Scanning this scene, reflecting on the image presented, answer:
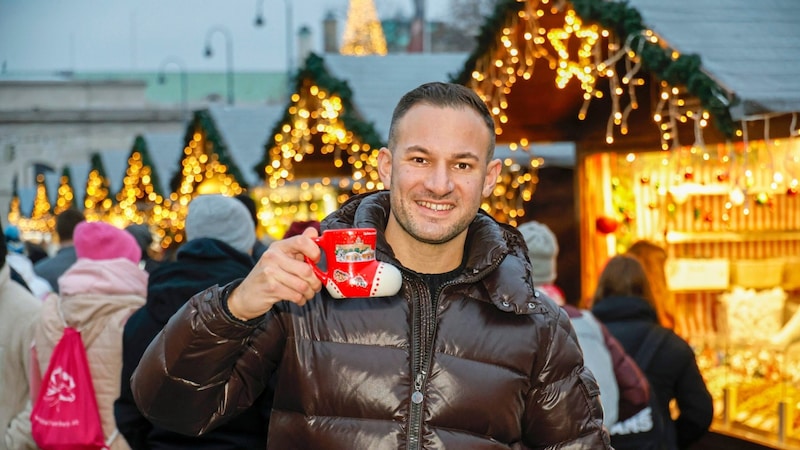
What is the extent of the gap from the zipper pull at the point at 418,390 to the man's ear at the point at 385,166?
562 mm

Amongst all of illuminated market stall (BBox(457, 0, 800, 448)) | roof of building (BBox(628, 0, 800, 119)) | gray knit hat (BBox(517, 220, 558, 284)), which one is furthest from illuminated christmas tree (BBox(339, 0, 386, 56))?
gray knit hat (BBox(517, 220, 558, 284))

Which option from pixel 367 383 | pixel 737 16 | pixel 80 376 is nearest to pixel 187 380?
pixel 367 383

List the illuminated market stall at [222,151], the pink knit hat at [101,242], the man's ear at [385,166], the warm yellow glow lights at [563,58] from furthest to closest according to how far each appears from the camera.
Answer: the illuminated market stall at [222,151] < the warm yellow glow lights at [563,58] < the pink knit hat at [101,242] < the man's ear at [385,166]

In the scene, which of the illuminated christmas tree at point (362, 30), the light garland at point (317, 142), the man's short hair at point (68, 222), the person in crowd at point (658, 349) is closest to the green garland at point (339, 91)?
the light garland at point (317, 142)

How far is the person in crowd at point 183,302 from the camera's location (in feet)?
15.3

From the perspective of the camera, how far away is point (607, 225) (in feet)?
35.8

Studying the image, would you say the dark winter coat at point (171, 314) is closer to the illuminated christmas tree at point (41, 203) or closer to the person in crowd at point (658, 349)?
the person in crowd at point (658, 349)

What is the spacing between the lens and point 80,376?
5.35 meters

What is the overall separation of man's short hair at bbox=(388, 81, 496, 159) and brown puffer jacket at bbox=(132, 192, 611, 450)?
339mm

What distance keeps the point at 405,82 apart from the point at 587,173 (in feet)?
6.29

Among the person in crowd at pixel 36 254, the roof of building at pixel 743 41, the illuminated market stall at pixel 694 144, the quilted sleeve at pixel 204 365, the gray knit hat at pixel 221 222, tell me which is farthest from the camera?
the person in crowd at pixel 36 254

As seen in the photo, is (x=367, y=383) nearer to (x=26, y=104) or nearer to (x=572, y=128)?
(x=572, y=128)

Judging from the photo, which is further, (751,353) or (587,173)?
(587,173)

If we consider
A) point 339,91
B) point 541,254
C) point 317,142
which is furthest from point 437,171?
point 317,142
